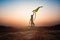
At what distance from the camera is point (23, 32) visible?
206 centimetres

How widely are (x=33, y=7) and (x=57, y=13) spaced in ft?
1.18

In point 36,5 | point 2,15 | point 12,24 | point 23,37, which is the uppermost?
point 36,5

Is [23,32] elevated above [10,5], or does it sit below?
below

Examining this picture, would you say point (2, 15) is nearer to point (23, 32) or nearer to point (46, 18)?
point (23, 32)

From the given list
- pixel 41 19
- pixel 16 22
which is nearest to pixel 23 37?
pixel 16 22

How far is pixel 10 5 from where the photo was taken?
2.11 meters

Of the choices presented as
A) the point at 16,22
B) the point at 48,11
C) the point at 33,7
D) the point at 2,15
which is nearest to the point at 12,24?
the point at 16,22

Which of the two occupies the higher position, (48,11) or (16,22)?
(48,11)

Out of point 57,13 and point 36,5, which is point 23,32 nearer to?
point 36,5

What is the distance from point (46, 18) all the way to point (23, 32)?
39cm

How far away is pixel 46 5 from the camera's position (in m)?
2.10

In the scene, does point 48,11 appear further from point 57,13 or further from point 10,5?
point 10,5

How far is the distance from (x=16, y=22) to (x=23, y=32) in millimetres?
176

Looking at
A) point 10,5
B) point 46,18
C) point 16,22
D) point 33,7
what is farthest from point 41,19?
Answer: point 10,5
